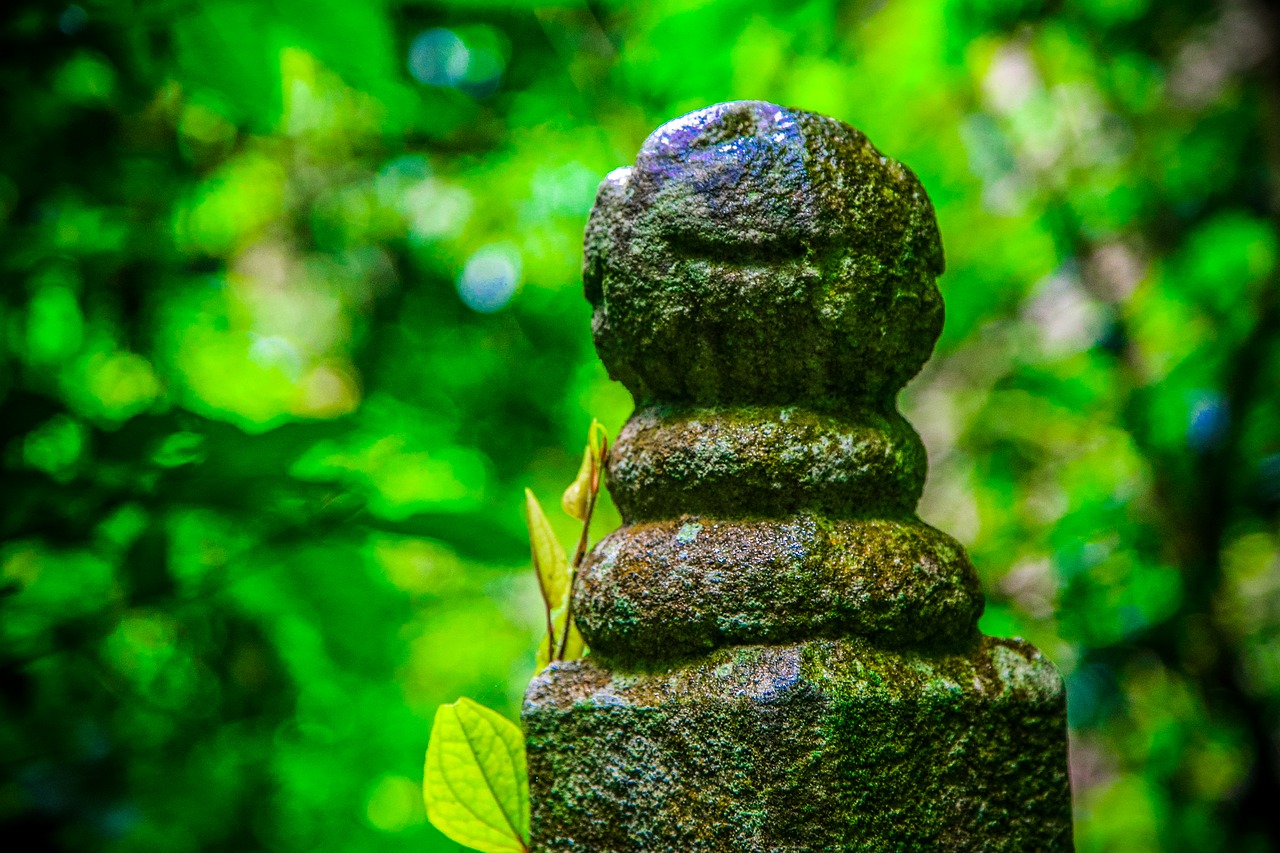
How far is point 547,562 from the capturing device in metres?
0.89

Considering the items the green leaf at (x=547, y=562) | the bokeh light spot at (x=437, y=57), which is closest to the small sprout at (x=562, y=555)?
the green leaf at (x=547, y=562)

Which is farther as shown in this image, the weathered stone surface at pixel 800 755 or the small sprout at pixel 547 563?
the small sprout at pixel 547 563

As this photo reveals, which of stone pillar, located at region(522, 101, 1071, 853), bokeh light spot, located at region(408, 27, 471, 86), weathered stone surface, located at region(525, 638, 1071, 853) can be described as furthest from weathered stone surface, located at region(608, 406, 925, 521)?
bokeh light spot, located at region(408, 27, 471, 86)

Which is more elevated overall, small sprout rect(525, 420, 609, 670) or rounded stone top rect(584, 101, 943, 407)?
rounded stone top rect(584, 101, 943, 407)

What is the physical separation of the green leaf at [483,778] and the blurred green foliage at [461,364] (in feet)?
0.56

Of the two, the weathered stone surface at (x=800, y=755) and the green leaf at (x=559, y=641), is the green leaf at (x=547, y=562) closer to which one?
the green leaf at (x=559, y=641)

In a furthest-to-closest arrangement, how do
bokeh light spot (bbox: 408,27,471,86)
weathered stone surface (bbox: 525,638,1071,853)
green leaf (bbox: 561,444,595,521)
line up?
bokeh light spot (bbox: 408,27,471,86), green leaf (bbox: 561,444,595,521), weathered stone surface (bbox: 525,638,1071,853)

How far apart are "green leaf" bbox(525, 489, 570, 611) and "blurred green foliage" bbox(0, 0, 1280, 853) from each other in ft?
0.08

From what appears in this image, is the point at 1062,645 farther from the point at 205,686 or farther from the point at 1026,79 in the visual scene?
the point at 205,686

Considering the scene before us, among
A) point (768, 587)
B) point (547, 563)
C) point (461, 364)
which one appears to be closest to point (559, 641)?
point (547, 563)

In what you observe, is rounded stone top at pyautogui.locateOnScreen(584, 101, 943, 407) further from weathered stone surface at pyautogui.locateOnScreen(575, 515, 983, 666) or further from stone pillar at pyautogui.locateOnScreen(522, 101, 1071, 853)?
weathered stone surface at pyautogui.locateOnScreen(575, 515, 983, 666)

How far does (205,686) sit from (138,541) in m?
1.80

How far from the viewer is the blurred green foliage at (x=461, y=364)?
3.28ft

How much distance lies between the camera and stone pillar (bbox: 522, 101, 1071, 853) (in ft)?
2.17
